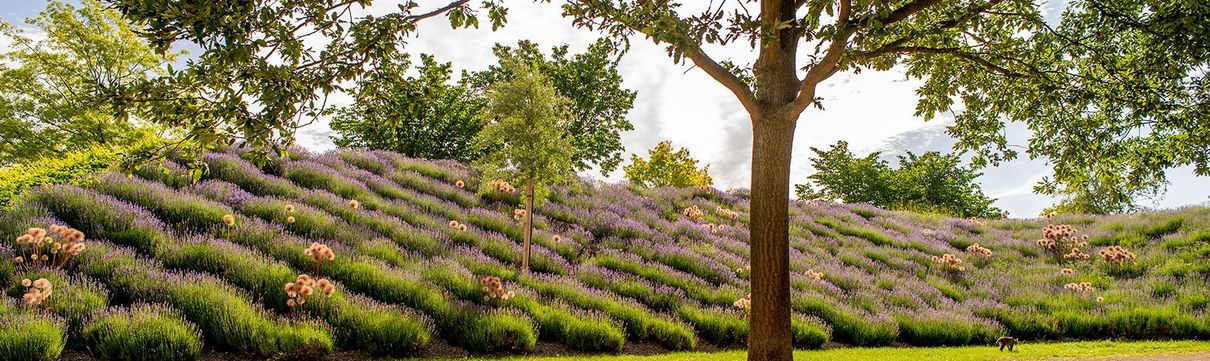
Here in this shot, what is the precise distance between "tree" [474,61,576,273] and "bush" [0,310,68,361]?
678cm

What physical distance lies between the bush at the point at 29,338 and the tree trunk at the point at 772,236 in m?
7.59

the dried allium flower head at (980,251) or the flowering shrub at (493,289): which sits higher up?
the dried allium flower head at (980,251)

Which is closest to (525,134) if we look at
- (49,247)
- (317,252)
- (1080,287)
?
(317,252)

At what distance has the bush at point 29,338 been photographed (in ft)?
21.6

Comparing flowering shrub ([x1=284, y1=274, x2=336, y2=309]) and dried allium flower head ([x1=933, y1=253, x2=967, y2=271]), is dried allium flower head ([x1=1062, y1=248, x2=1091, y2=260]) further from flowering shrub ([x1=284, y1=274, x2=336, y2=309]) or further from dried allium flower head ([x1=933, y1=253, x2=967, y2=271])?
flowering shrub ([x1=284, y1=274, x2=336, y2=309])

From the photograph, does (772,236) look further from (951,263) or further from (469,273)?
(951,263)

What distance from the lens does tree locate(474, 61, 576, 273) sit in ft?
40.6

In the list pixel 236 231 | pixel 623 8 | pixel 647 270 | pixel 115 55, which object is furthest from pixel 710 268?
pixel 115 55

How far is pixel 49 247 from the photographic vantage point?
28.7ft

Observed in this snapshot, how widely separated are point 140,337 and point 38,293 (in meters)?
1.41

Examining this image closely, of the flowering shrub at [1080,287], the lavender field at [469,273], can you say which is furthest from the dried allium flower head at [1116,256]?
the flowering shrub at [1080,287]

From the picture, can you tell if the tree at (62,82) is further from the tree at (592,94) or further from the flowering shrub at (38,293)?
the flowering shrub at (38,293)

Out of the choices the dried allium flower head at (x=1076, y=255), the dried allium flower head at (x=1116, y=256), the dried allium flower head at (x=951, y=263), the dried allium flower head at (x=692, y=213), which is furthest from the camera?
the dried allium flower head at (x=692, y=213)

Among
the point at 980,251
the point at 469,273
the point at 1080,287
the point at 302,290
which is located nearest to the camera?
the point at 302,290
